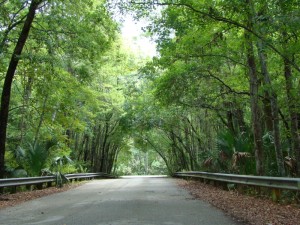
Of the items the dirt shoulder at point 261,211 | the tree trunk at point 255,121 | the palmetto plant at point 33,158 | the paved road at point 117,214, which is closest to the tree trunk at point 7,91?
the palmetto plant at point 33,158

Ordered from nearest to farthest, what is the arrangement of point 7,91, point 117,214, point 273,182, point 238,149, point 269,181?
point 117,214 < point 273,182 < point 269,181 < point 7,91 < point 238,149

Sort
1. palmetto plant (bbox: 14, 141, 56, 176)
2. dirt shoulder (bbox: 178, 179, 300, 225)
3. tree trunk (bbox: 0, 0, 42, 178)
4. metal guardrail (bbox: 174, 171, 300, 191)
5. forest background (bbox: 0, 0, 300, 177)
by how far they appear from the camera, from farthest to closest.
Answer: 1. palmetto plant (bbox: 14, 141, 56, 176)
2. tree trunk (bbox: 0, 0, 42, 178)
3. forest background (bbox: 0, 0, 300, 177)
4. metal guardrail (bbox: 174, 171, 300, 191)
5. dirt shoulder (bbox: 178, 179, 300, 225)

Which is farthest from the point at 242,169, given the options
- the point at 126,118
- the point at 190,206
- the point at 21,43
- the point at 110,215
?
the point at 126,118

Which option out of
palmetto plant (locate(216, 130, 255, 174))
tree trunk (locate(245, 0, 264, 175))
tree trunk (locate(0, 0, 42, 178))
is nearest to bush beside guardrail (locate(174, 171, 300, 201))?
palmetto plant (locate(216, 130, 255, 174))

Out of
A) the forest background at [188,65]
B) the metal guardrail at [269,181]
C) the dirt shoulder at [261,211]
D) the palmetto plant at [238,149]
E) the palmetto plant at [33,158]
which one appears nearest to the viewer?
the dirt shoulder at [261,211]

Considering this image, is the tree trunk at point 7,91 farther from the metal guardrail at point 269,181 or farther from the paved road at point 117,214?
the metal guardrail at point 269,181

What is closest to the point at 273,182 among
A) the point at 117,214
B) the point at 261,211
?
the point at 261,211

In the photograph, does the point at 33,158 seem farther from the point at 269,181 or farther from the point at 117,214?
the point at 269,181

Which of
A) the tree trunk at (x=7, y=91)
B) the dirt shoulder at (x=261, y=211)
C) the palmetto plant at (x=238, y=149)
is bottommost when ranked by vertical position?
the dirt shoulder at (x=261, y=211)

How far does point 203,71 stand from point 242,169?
481 cm

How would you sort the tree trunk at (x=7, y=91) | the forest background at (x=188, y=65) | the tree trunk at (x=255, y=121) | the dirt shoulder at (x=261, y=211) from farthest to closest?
the tree trunk at (x=7, y=91), the tree trunk at (x=255, y=121), the forest background at (x=188, y=65), the dirt shoulder at (x=261, y=211)

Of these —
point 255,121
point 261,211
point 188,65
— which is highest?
point 188,65

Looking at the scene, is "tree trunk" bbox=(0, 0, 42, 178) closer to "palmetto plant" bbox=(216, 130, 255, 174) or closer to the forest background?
the forest background

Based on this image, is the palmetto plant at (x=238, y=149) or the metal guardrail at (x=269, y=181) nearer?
the metal guardrail at (x=269, y=181)
